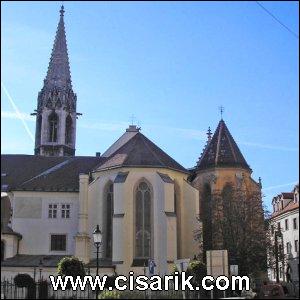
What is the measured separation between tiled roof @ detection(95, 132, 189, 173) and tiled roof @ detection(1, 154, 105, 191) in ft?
14.9

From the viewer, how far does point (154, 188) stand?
170ft

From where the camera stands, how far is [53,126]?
86625 mm

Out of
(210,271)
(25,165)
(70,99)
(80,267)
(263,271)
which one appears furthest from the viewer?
(70,99)

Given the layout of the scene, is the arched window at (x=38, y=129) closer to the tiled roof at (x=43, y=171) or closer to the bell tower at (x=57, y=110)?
the bell tower at (x=57, y=110)

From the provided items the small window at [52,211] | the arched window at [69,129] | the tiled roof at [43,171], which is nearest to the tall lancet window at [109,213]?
the tiled roof at [43,171]

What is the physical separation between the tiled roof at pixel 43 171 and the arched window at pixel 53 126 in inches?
902

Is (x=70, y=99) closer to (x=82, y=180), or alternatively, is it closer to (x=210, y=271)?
(x=82, y=180)

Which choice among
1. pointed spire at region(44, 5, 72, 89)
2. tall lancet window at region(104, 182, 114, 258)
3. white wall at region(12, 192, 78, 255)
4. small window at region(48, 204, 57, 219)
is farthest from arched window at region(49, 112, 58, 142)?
tall lancet window at region(104, 182, 114, 258)

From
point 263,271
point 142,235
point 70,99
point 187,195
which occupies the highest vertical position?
point 70,99

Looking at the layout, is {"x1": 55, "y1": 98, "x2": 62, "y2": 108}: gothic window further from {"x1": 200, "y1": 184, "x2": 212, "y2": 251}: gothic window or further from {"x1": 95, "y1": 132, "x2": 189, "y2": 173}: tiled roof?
{"x1": 200, "y1": 184, "x2": 212, "y2": 251}: gothic window

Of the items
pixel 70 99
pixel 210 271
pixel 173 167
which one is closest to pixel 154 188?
pixel 173 167

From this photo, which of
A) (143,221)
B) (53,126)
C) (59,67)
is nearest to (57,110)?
(53,126)

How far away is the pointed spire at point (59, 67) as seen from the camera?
8906 centimetres

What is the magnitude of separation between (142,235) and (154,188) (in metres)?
4.52
